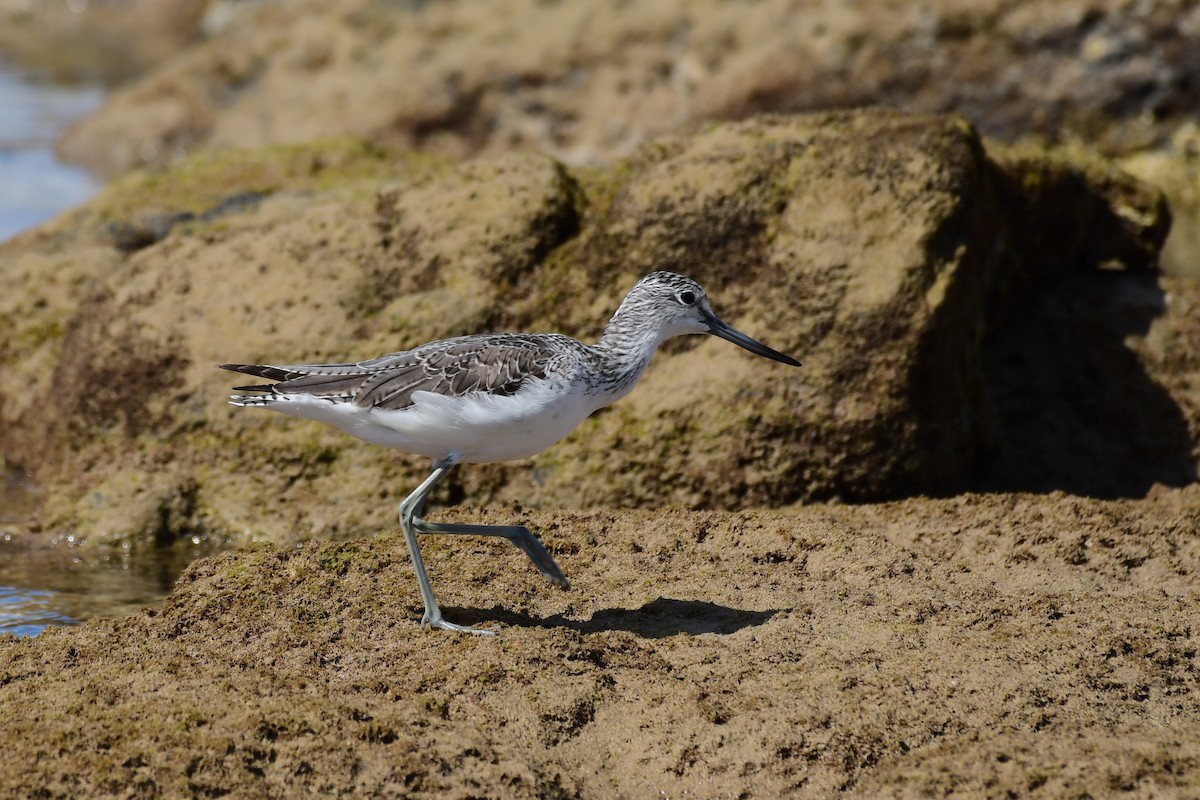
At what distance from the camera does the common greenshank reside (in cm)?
630

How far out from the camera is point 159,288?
29.4ft

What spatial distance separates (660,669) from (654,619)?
52 centimetres

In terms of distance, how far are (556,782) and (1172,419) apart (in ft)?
18.5

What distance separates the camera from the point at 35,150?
812 inches

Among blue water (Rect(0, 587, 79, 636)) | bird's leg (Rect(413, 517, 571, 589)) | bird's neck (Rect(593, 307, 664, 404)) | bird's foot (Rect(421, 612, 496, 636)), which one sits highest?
bird's neck (Rect(593, 307, 664, 404))

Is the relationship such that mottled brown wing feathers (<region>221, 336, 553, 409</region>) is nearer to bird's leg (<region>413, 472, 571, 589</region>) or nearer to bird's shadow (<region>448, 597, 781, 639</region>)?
bird's leg (<region>413, 472, 571, 589</region>)

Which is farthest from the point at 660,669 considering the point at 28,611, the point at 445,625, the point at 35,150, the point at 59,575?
the point at 35,150

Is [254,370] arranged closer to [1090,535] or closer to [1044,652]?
[1044,652]

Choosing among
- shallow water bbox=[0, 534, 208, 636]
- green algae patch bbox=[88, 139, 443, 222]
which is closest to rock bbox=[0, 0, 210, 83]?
green algae patch bbox=[88, 139, 443, 222]

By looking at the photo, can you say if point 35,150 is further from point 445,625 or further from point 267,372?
point 445,625

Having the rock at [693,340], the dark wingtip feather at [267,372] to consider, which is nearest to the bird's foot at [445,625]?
the dark wingtip feather at [267,372]

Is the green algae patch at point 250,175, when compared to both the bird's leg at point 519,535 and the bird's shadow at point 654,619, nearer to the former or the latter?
the bird's leg at point 519,535

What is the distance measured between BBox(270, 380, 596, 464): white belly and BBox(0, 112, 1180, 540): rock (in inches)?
64.7

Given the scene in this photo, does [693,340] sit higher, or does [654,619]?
[693,340]
